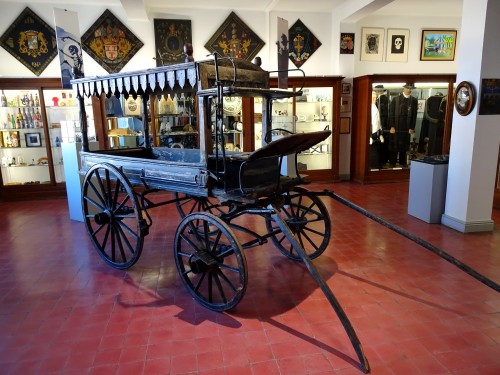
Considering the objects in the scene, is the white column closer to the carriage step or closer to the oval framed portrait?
the oval framed portrait

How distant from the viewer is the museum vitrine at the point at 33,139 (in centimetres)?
616

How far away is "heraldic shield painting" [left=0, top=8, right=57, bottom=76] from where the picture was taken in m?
5.98

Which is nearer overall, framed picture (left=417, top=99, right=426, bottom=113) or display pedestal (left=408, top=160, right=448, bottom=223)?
display pedestal (left=408, top=160, right=448, bottom=223)

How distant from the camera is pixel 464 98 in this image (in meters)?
4.00

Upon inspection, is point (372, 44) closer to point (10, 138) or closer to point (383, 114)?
point (383, 114)

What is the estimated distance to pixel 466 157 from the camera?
4.08 meters

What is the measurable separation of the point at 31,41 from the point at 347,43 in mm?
5703

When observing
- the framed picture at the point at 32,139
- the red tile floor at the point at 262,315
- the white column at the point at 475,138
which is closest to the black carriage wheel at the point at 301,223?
the red tile floor at the point at 262,315

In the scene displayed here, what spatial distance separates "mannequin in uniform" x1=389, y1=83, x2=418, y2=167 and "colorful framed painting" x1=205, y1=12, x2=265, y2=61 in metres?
3.05

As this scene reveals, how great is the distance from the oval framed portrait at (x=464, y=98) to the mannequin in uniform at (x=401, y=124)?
315 centimetres

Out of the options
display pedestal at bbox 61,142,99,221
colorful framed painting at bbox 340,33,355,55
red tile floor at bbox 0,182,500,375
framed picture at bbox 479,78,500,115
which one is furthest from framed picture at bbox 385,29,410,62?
display pedestal at bbox 61,142,99,221

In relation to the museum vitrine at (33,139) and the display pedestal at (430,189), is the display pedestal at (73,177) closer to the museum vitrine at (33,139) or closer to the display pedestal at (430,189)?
the museum vitrine at (33,139)

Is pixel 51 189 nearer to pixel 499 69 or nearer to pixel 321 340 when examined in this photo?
pixel 321 340

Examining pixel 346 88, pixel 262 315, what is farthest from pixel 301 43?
pixel 262 315
